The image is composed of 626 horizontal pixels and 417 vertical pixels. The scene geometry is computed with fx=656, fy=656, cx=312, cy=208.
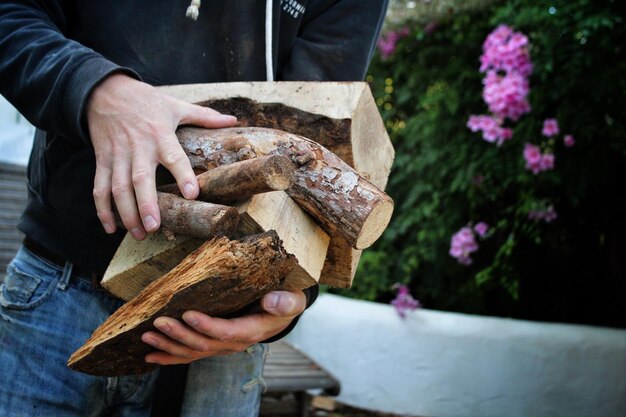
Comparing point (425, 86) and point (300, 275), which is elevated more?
point (300, 275)

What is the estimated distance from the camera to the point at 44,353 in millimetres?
1201

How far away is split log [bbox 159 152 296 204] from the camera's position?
0.97 meters

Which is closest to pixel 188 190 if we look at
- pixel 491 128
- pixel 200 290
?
pixel 200 290

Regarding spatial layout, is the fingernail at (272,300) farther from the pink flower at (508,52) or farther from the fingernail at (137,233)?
the pink flower at (508,52)

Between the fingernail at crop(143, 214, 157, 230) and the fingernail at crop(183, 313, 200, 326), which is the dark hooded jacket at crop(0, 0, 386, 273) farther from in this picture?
the fingernail at crop(183, 313, 200, 326)

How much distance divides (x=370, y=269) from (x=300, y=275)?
3459mm

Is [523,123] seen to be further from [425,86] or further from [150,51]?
[150,51]

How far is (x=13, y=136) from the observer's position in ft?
12.0

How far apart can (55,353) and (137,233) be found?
0.33 metres

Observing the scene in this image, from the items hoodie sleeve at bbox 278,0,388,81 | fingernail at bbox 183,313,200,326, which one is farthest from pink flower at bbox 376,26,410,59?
fingernail at bbox 183,313,200,326

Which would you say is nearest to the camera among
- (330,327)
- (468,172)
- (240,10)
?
(240,10)

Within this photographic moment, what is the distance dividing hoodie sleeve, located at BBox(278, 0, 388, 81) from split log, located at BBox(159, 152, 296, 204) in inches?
18.9

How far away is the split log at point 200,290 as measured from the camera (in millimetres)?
937

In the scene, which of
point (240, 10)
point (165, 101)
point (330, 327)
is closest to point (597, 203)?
point (330, 327)
